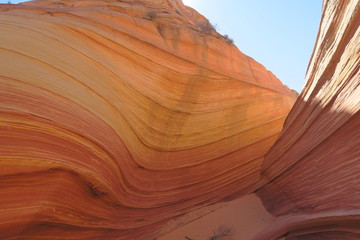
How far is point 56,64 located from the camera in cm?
442

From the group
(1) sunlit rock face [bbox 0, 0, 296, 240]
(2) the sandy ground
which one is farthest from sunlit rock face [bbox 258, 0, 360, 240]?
(1) sunlit rock face [bbox 0, 0, 296, 240]

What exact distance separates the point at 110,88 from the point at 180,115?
7.35ft

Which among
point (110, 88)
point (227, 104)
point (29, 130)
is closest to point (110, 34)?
point (110, 88)

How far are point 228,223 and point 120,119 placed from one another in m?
3.20

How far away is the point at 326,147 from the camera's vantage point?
4781 millimetres

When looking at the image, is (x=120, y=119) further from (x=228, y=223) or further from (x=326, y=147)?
(x=326, y=147)

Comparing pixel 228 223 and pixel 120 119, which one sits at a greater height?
pixel 120 119

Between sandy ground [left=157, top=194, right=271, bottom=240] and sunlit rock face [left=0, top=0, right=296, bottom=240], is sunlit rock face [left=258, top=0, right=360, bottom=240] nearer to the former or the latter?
sandy ground [left=157, top=194, right=271, bottom=240]

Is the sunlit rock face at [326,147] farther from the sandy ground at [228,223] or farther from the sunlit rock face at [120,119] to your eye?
the sunlit rock face at [120,119]

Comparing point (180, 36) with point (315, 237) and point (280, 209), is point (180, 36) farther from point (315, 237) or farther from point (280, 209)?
point (315, 237)

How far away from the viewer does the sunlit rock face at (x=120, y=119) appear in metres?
3.79

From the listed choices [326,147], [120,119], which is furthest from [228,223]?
[120,119]

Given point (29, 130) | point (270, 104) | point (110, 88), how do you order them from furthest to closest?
point (270, 104) < point (110, 88) < point (29, 130)

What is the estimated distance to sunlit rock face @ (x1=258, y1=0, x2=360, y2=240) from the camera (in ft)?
13.4
